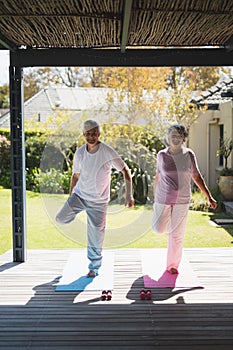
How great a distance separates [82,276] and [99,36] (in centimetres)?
212

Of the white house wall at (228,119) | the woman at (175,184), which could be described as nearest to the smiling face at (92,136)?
the woman at (175,184)

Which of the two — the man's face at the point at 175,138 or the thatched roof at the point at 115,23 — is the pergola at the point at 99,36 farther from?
the man's face at the point at 175,138

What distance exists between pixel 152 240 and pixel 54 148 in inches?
98.7

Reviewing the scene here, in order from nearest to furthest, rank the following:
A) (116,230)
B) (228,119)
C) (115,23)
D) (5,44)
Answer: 1. (115,23)
2. (5,44)
3. (116,230)
4. (228,119)

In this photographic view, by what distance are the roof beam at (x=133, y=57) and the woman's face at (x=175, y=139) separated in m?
0.76

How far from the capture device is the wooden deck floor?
3.02 m

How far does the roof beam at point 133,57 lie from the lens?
4734 mm

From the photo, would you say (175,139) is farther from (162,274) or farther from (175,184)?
(162,274)

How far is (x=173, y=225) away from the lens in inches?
175

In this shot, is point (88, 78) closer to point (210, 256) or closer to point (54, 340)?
point (210, 256)

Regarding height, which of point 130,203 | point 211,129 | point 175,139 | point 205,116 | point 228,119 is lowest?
point 130,203

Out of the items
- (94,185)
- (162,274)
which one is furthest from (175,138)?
(162,274)

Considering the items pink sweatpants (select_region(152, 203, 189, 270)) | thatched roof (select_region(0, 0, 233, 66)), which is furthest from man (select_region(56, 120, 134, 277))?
thatched roof (select_region(0, 0, 233, 66))

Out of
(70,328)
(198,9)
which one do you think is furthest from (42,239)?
(198,9)
